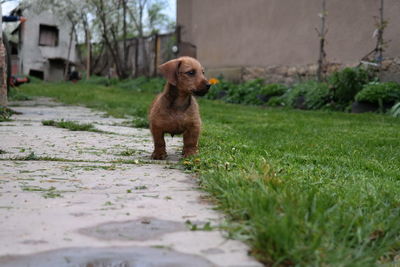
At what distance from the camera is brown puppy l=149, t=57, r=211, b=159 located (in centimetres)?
386

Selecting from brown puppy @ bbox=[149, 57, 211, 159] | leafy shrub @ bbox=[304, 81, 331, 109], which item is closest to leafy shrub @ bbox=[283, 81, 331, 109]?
leafy shrub @ bbox=[304, 81, 331, 109]

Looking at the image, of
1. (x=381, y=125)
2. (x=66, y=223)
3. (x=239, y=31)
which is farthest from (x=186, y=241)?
(x=239, y=31)

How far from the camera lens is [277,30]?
13.7m

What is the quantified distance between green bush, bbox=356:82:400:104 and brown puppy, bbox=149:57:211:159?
6.19m

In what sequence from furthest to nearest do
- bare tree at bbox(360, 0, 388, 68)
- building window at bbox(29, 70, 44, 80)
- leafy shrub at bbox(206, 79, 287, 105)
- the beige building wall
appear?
1. building window at bbox(29, 70, 44, 80)
2. leafy shrub at bbox(206, 79, 287, 105)
3. the beige building wall
4. bare tree at bbox(360, 0, 388, 68)

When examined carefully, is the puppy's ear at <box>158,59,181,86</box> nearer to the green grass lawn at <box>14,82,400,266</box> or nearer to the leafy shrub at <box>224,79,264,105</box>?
the green grass lawn at <box>14,82,400,266</box>

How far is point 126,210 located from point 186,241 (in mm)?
441

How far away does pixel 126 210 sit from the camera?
1.99 m

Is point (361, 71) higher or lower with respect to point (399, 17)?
lower

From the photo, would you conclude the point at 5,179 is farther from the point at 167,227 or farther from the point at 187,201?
the point at 167,227

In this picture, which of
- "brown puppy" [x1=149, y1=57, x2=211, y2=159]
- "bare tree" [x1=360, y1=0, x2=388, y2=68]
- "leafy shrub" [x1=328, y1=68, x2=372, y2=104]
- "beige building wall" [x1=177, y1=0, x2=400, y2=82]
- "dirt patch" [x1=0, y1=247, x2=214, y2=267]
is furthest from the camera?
"beige building wall" [x1=177, y1=0, x2=400, y2=82]

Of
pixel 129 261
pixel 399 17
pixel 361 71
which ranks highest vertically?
pixel 399 17

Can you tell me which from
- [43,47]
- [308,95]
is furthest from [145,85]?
[43,47]

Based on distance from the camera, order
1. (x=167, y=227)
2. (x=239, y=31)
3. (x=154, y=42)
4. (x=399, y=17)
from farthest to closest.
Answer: (x=154, y=42) → (x=239, y=31) → (x=399, y=17) → (x=167, y=227)
